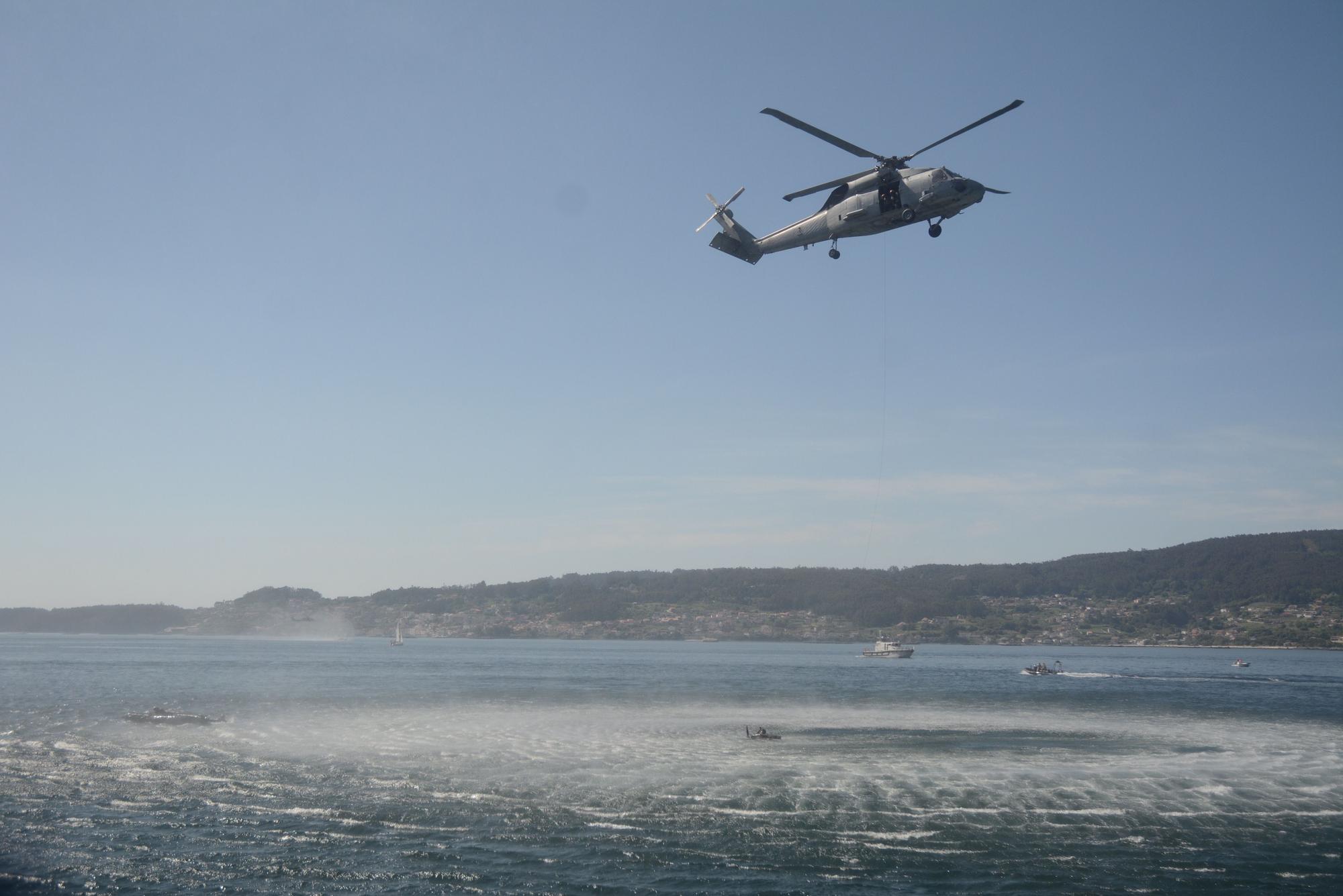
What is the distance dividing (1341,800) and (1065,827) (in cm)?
1378

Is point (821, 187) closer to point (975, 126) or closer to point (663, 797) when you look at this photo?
point (975, 126)

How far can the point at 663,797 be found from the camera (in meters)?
32.8

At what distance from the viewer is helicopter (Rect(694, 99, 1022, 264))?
32.0 meters

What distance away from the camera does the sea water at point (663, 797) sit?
2416 cm

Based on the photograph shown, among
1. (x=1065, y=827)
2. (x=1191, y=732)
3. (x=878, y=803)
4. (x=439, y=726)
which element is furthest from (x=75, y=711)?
(x=1191, y=732)

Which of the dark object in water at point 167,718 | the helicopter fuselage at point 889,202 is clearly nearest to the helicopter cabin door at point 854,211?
the helicopter fuselage at point 889,202

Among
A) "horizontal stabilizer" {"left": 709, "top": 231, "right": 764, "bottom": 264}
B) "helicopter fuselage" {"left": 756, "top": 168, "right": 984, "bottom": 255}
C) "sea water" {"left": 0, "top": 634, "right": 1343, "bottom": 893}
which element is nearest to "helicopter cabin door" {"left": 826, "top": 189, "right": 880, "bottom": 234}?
"helicopter fuselage" {"left": 756, "top": 168, "right": 984, "bottom": 255}

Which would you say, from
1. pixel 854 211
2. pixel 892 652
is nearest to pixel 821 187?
pixel 854 211

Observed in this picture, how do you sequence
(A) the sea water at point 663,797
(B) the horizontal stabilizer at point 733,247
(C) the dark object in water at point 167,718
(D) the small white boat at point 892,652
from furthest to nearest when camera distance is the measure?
(D) the small white boat at point 892,652 → (C) the dark object in water at point 167,718 → (B) the horizontal stabilizer at point 733,247 → (A) the sea water at point 663,797

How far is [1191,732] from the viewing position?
53.5m

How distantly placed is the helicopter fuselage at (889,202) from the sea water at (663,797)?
843 inches

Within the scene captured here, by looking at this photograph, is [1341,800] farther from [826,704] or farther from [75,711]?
[75,711]

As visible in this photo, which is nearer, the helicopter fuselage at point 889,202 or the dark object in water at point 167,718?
the helicopter fuselage at point 889,202

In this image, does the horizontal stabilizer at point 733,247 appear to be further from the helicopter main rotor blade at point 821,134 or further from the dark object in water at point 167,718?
the dark object in water at point 167,718
